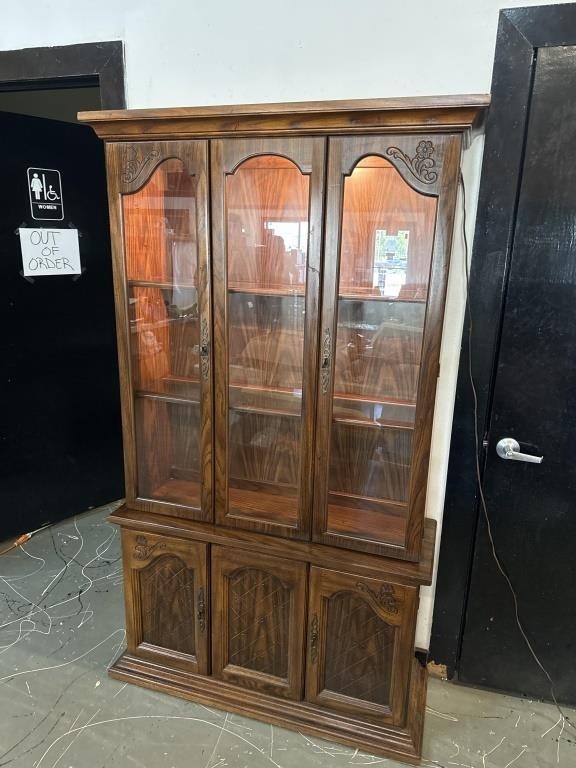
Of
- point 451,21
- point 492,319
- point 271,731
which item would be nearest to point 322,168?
point 451,21

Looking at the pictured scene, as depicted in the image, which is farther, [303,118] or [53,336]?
[53,336]

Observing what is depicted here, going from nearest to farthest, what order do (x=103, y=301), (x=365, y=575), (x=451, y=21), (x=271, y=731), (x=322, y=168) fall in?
(x=322, y=168) → (x=451, y=21) → (x=365, y=575) → (x=271, y=731) → (x=103, y=301)

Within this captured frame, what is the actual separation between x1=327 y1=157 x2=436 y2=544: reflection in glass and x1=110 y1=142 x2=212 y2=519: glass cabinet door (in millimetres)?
438

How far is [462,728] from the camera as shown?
1.88m

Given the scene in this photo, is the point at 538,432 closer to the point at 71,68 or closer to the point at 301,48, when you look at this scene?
the point at 301,48

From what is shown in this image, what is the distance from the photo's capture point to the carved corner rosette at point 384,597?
65.7 inches

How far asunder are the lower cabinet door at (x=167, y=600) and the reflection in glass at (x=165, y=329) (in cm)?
19

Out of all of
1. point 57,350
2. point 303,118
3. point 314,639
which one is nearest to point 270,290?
point 303,118

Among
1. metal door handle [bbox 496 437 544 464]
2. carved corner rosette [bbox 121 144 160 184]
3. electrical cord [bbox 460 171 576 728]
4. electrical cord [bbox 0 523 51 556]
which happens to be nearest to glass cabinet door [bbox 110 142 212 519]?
carved corner rosette [bbox 121 144 160 184]

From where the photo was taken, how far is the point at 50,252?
2723 mm

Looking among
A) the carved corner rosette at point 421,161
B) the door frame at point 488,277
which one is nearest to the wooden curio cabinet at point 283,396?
the carved corner rosette at point 421,161

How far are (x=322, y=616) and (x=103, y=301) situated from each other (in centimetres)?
213

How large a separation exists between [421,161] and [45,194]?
2.05 meters

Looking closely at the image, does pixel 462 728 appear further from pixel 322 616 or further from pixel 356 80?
pixel 356 80
